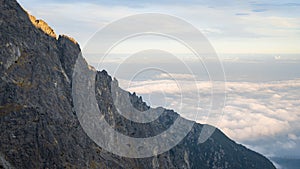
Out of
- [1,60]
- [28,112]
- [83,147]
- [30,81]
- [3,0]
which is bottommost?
[83,147]

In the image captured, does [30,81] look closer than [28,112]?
No

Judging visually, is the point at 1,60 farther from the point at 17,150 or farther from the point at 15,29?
the point at 17,150

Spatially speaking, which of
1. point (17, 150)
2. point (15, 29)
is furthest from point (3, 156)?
point (15, 29)

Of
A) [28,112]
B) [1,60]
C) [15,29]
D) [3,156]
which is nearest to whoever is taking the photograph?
[3,156]

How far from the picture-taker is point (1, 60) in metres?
170

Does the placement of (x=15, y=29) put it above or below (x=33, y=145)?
above

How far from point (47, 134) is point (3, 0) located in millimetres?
84954

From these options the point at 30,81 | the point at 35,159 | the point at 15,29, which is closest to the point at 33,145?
the point at 35,159

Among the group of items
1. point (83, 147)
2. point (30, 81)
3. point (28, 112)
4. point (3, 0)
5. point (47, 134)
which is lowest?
point (83, 147)

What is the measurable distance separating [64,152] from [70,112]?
107 feet

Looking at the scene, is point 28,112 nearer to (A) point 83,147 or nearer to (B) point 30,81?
(B) point 30,81

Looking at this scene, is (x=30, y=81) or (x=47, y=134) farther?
(x=30, y=81)

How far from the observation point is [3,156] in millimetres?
136250

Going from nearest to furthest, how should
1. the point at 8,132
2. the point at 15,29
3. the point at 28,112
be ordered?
the point at 8,132 < the point at 28,112 < the point at 15,29
